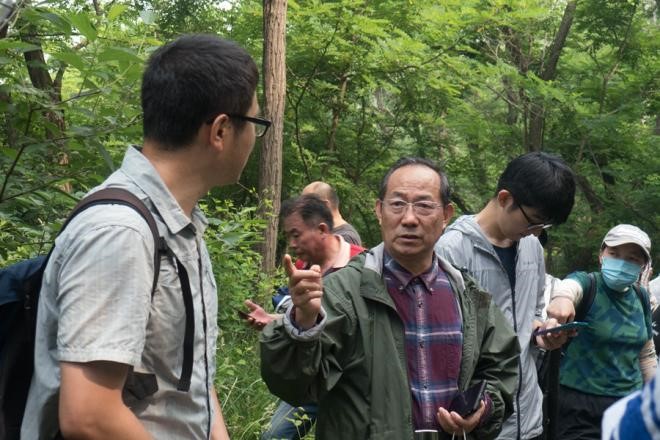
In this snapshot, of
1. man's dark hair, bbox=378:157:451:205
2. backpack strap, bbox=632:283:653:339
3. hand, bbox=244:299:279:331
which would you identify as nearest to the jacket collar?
man's dark hair, bbox=378:157:451:205

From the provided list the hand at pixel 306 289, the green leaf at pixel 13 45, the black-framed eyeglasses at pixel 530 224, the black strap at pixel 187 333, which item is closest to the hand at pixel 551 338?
the black-framed eyeglasses at pixel 530 224

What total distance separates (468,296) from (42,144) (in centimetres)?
185

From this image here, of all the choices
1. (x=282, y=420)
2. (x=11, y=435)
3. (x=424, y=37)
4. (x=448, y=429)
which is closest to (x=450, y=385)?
(x=448, y=429)

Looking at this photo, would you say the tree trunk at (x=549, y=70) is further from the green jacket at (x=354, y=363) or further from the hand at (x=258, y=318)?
the green jacket at (x=354, y=363)

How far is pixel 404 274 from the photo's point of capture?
3.49 meters

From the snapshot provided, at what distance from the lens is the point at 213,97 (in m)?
2.20

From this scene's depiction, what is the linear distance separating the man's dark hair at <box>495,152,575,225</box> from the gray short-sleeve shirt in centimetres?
235

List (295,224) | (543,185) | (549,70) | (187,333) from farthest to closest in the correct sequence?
(549,70), (295,224), (543,185), (187,333)

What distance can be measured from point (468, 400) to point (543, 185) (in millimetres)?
1395

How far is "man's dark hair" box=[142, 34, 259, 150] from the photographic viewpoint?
219cm

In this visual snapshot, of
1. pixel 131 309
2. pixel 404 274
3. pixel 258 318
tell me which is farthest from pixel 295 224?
pixel 131 309

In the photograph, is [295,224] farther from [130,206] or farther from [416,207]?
[130,206]

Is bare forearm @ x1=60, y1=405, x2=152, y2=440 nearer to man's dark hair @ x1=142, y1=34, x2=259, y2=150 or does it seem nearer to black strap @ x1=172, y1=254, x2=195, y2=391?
black strap @ x1=172, y1=254, x2=195, y2=391

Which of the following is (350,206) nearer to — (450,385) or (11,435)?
(450,385)
